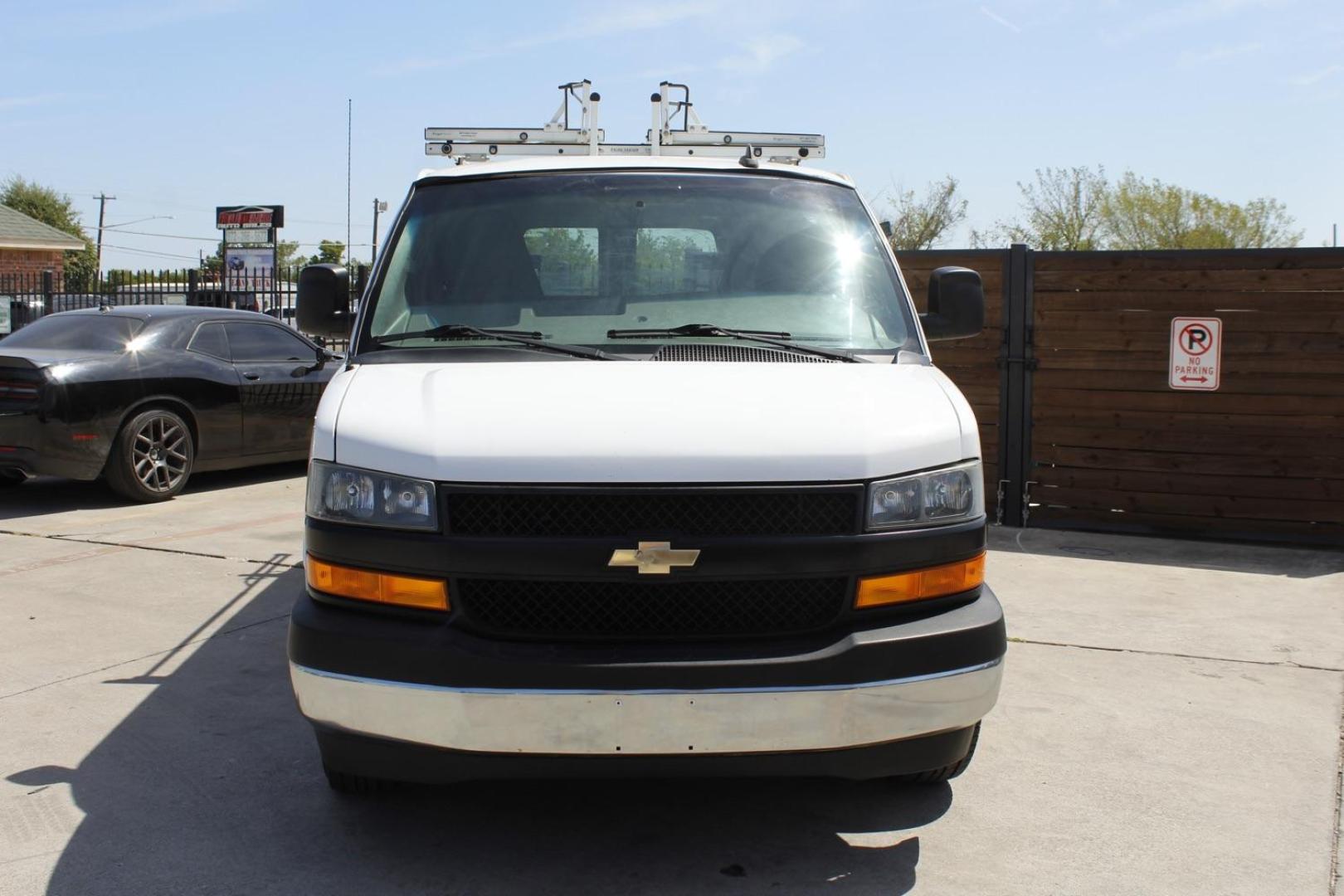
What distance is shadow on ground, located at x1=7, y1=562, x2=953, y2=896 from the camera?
3.57m

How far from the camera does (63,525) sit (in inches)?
365

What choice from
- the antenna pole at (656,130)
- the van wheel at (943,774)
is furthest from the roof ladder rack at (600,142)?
the van wheel at (943,774)

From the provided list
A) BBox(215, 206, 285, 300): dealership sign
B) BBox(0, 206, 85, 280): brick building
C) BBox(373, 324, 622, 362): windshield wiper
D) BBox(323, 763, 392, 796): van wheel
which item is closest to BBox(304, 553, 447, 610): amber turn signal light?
BBox(323, 763, 392, 796): van wheel

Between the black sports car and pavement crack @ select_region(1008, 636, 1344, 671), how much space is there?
722 centimetres

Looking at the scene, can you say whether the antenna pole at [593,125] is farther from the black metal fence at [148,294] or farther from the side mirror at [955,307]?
the black metal fence at [148,294]

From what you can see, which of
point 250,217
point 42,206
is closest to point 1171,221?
point 250,217

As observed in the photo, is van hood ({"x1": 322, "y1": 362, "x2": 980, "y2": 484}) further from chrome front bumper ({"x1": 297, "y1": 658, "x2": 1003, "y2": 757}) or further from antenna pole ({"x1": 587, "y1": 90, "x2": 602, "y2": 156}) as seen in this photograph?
antenna pole ({"x1": 587, "y1": 90, "x2": 602, "y2": 156})

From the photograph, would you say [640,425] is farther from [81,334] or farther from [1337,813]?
[81,334]

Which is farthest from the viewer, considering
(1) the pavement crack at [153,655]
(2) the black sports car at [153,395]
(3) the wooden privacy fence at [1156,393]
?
(2) the black sports car at [153,395]

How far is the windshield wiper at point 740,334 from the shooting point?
414 cm

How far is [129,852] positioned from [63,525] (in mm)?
6247

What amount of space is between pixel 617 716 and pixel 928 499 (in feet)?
3.39

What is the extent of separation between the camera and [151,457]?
10.4 metres

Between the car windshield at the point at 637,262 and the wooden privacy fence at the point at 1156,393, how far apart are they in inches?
192
